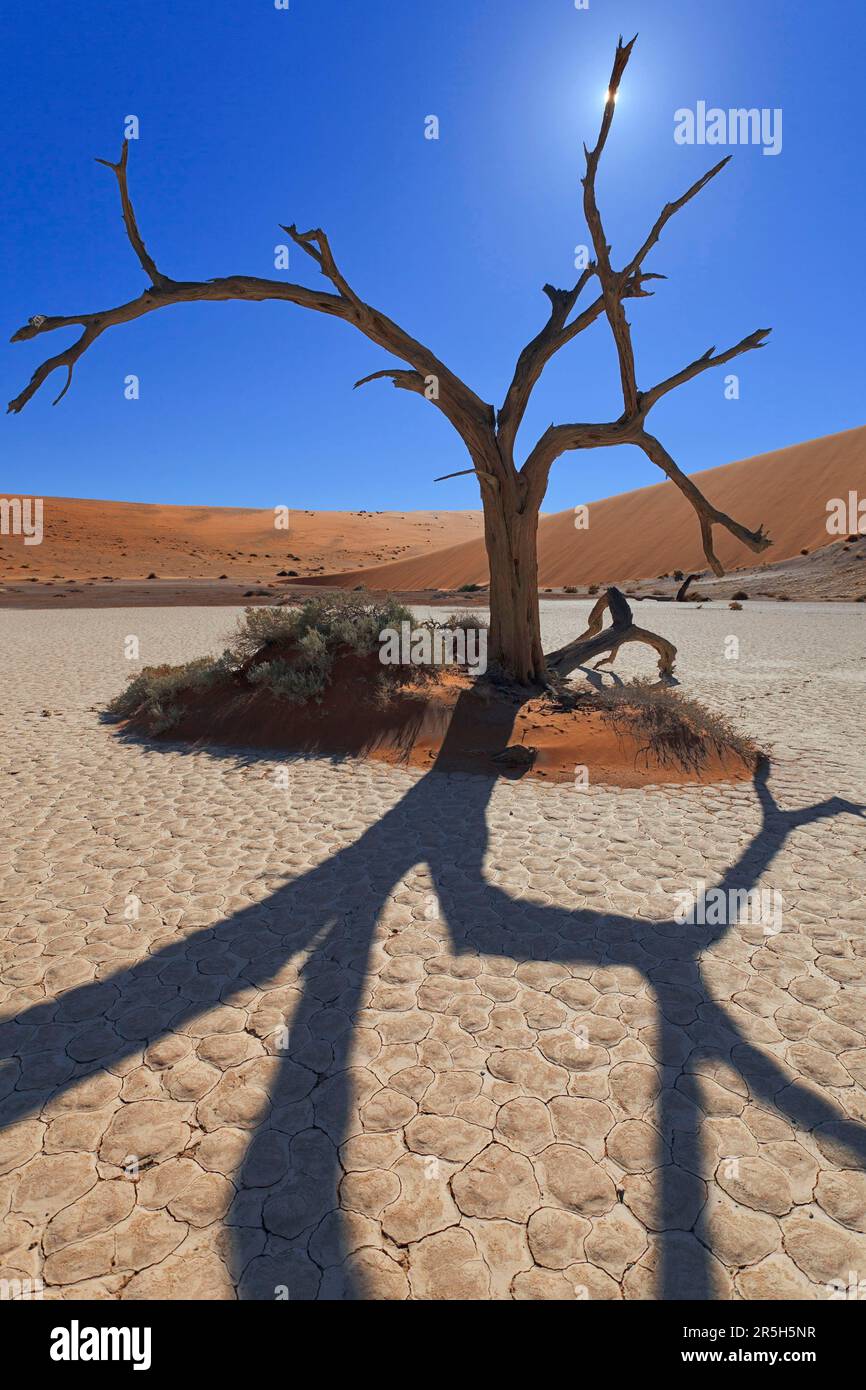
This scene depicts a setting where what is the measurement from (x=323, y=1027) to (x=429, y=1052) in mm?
504

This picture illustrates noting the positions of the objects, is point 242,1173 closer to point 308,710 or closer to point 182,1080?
point 182,1080

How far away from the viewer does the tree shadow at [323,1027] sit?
1994 mm

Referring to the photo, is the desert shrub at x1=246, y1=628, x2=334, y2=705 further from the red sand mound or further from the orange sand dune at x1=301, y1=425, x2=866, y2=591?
the orange sand dune at x1=301, y1=425, x2=866, y2=591

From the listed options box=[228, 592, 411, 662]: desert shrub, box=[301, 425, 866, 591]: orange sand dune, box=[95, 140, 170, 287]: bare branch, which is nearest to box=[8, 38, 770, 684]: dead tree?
box=[95, 140, 170, 287]: bare branch

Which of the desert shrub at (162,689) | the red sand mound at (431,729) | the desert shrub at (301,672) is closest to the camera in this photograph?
the red sand mound at (431,729)

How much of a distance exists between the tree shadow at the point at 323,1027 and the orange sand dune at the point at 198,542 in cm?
4776

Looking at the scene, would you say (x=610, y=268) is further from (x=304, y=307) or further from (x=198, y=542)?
(x=198, y=542)

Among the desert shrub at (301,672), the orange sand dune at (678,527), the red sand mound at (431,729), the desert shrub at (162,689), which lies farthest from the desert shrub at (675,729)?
the orange sand dune at (678,527)

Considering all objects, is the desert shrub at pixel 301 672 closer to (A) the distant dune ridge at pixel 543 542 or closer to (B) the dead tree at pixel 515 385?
(B) the dead tree at pixel 515 385

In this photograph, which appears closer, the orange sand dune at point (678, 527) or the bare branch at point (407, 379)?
the bare branch at point (407, 379)

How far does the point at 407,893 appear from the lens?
408cm

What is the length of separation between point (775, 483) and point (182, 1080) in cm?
4926
